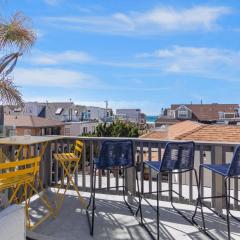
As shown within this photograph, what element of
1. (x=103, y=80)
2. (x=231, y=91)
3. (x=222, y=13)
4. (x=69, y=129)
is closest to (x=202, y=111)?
(x=231, y=91)

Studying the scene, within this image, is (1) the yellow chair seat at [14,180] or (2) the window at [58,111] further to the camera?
(2) the window at [58,111]

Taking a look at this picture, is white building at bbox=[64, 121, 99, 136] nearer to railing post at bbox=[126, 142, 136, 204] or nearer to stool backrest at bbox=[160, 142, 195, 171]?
railing post at bbox=[126, 142, 136, 204]

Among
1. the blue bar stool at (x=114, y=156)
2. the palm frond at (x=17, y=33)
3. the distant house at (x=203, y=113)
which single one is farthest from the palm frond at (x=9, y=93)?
the distant house at (x=203, y=113)

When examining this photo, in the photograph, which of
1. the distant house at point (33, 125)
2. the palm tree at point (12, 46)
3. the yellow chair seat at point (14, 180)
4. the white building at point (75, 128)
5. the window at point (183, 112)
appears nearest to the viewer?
the yellow chair seat at point (14, 180)

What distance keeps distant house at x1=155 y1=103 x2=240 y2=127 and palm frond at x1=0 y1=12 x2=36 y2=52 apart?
48.5 meters

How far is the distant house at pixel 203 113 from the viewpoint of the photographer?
180 ft

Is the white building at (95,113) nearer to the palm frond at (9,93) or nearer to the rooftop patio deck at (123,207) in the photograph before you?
the palm frond at (9,93)

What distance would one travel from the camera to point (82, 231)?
417 cm

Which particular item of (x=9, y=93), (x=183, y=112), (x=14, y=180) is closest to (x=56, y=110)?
(x=183, y=112)

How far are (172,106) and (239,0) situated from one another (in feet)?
162

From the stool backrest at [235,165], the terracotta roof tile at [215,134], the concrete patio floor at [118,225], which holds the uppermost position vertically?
the stool backrest at [235,165]

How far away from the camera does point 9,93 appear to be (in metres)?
6.13

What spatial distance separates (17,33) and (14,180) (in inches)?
136

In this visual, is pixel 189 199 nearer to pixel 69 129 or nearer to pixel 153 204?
pixel 153 204
